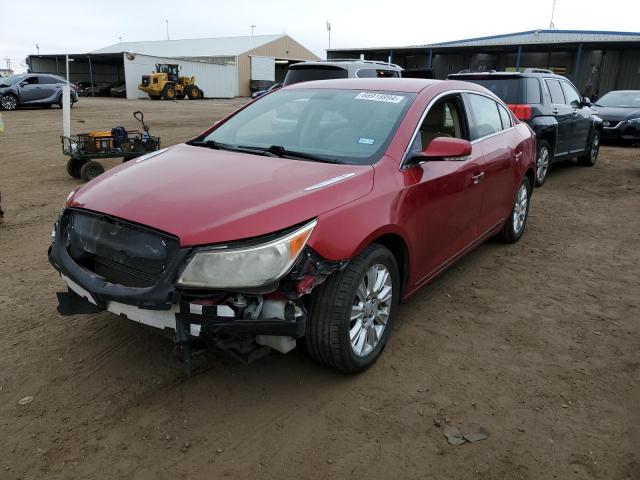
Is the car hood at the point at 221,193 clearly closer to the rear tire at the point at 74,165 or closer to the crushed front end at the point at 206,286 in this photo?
the crushed front end at the point at 206,286

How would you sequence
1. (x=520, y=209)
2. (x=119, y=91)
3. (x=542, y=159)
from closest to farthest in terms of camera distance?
(x=520, y=209), (x=542, y=159), (x=119, y=91)

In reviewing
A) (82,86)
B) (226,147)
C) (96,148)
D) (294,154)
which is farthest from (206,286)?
(82,86)

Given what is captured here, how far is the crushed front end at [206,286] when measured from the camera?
8.14ft

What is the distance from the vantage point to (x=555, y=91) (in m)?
8.79

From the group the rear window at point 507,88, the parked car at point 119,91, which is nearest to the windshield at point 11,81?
the parked car at point 119,91

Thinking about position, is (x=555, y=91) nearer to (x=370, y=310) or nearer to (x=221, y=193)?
(x=370, y=310)

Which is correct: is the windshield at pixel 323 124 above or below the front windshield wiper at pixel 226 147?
above

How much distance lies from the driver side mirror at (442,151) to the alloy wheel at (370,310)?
78 cm

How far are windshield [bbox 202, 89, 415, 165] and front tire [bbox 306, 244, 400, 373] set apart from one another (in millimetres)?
680

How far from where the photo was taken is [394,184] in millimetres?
3207

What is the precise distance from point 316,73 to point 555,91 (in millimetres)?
4183

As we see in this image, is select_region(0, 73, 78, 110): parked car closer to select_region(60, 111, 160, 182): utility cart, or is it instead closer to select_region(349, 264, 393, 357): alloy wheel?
select_region(60, 111, 160, 182): utility cart

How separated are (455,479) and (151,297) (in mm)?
1633

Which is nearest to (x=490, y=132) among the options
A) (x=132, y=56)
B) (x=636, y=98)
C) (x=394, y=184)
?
(x=394, y=184)
